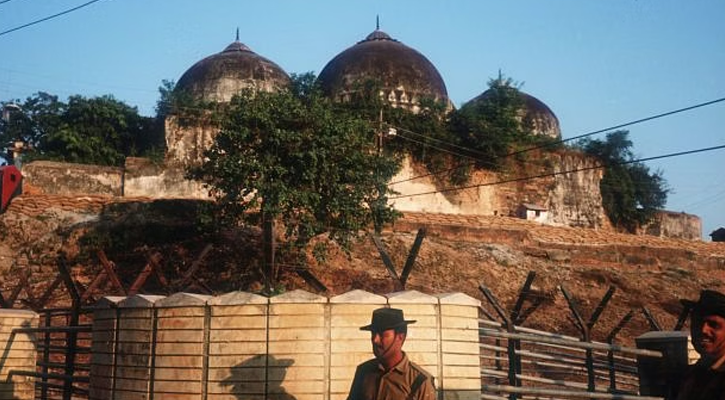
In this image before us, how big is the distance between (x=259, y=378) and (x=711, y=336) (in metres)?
3.18

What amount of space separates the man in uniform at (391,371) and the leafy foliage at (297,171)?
12.1m

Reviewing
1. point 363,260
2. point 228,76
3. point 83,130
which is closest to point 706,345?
point 363,260

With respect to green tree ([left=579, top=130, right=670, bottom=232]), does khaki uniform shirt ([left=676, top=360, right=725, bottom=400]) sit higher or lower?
lower

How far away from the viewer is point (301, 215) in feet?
54.8

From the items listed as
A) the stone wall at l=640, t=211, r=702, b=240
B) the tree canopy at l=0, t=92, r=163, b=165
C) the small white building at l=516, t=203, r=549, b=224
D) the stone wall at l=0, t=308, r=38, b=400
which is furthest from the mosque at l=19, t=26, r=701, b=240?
the stone wall at l=0, t=308, r=38, b=400

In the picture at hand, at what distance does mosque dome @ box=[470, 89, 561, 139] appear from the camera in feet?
112

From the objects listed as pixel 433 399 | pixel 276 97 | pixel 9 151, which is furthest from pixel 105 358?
pixel 9 151

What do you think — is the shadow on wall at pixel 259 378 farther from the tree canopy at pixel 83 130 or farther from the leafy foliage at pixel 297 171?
the tree canopy at pixel 83 130

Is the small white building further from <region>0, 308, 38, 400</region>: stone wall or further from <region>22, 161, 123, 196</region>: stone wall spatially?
<region>0, 308, 38, 400</region>: stone wall

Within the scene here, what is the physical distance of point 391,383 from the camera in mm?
4000

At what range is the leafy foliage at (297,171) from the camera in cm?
1645

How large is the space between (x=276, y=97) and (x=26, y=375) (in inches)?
418

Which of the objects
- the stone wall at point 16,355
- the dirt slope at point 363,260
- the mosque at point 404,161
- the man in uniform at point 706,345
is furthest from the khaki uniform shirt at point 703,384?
the mosque at point 404,161

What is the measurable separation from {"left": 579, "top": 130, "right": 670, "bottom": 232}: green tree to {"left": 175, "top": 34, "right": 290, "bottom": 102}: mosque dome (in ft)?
45.0
